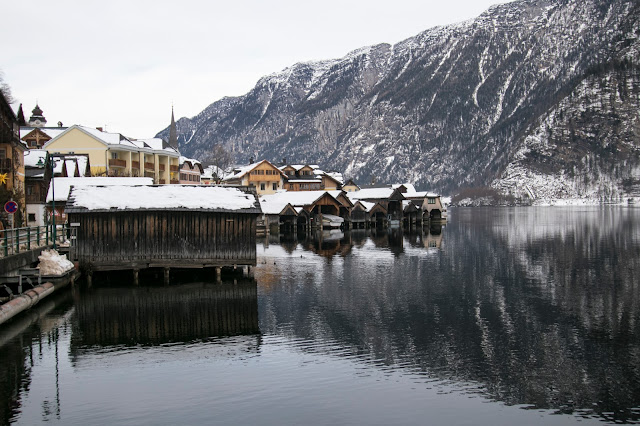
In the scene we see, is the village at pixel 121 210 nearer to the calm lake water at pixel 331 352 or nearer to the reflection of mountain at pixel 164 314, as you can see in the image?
the calm lake water at pixel 331 352

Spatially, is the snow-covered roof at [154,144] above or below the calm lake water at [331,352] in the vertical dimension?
above

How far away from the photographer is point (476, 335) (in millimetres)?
26734

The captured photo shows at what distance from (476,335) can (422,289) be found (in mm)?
12092

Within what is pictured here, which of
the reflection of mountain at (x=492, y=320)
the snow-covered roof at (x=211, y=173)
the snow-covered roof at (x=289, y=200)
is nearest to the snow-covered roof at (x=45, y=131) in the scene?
the snow-covered roof at (x=289, y=200)

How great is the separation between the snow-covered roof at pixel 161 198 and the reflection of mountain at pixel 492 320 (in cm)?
593

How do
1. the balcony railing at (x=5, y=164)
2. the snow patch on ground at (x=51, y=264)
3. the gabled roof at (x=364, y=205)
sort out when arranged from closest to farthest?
the snow patch on ground at (x=51, y=264)
the balcony railing at (x=5, y=164)
the gabled roof at (x=364, y=205)

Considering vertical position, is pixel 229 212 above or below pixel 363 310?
above

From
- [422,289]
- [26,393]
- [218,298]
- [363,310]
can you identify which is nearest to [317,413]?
[26,393]

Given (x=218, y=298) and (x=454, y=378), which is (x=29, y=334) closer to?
(x=218, y=298)

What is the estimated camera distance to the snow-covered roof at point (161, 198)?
39719 mm

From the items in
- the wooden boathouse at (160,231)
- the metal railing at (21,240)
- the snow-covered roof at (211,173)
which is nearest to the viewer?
the metal railing at (21,240)

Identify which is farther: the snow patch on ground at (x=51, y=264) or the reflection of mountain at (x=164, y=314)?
the snow patch on ground at (x=51, y=264)

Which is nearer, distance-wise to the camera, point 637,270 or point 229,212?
point 229,212

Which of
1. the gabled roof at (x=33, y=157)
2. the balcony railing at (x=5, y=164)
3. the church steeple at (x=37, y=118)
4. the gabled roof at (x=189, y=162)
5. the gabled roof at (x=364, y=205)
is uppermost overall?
the church steeple at (x=37, y=118)
